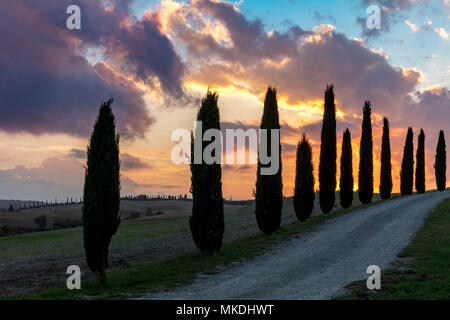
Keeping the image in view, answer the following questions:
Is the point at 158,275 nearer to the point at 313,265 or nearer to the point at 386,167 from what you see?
the point at 313,265

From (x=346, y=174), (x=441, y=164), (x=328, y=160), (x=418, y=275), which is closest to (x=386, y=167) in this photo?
(x=346, y=174)

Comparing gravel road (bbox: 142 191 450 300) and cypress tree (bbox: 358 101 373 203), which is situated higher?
cypress tree (bbox: 358 101 373 203)

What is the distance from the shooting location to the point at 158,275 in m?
16.1

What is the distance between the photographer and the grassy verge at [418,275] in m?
11.9

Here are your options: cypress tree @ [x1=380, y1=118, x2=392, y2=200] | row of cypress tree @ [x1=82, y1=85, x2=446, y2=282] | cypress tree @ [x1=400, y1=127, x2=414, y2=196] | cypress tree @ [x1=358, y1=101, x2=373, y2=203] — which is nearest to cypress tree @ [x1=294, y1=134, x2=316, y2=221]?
row of cypress tree @ [x1=82, y1=85, x2=446, y2=282]

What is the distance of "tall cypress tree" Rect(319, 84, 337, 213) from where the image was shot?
37188 millimetres

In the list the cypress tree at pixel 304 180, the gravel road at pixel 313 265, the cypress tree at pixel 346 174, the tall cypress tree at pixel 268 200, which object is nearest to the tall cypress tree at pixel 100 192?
the gravel road at pixel 313 265

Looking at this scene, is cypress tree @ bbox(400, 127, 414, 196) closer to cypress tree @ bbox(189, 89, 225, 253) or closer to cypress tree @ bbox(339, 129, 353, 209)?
cypress tree @ bbox(339, 129, 353, 209)

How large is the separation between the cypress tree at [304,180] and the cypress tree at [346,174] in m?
10.1

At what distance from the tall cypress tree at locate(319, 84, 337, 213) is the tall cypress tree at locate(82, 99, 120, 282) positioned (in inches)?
1022

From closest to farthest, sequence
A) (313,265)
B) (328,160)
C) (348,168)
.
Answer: (313,265), (328,160), (348,168)

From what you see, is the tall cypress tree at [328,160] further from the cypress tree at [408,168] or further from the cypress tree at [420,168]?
the cypress tree at [420,168]

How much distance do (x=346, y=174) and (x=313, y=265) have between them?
27.9 metres

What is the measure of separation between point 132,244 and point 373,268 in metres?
23.9
